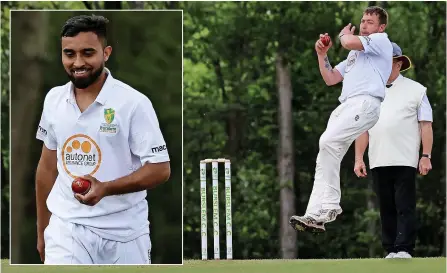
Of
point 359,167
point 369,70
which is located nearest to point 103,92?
point 369,70

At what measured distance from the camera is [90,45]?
895cm

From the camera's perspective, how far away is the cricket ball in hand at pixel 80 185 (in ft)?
29.2

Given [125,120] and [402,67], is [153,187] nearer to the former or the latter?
[125,120]

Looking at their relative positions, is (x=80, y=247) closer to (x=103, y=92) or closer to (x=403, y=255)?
(x=103, y=92)

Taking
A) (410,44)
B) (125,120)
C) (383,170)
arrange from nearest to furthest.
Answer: (125,120) < (383,170) < (410,44)

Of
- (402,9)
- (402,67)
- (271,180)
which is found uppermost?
(402,9)

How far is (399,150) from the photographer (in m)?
9.49

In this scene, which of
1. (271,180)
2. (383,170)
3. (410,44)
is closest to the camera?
(383,170)

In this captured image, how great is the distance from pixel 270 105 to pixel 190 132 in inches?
48.0

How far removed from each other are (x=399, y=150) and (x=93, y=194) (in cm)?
259

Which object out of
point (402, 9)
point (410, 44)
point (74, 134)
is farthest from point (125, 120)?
point (402, 9)

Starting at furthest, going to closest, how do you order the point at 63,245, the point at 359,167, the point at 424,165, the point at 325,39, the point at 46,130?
the point at 359,167, the point at 424,165, the point at 46,130, the point at 325,39, the point at 63,245

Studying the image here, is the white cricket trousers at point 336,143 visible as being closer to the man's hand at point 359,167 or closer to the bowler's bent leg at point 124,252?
the man's hand at point 359,167

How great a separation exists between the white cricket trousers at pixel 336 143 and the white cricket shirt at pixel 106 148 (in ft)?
4.17
